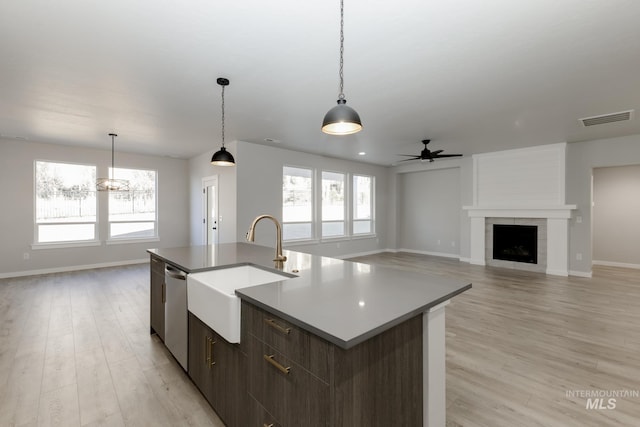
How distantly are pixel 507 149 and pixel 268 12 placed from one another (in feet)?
21.5

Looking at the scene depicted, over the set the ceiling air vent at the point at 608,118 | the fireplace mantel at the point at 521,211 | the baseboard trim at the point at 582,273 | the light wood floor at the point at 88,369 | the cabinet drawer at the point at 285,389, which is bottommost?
the light wood floor at the point at 88,369

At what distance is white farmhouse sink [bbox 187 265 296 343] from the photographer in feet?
5.17

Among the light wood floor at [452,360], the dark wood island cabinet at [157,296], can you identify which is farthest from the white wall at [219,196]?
the dark wood island cabinet at [157,296]

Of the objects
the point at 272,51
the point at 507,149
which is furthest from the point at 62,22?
the point at 507,149

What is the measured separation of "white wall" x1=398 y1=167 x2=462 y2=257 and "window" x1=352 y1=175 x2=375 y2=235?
111cm

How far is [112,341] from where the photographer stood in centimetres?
299

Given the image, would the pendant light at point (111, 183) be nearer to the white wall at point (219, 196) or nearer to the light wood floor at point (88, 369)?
the white wall at point (219, 196)

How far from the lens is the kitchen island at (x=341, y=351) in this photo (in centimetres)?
109

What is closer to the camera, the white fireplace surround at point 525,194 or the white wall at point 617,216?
the white fireplace surround at point 525,194

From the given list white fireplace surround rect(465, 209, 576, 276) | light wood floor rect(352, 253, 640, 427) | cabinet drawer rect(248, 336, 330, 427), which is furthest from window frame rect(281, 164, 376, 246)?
cabinet drawer rect(248, 336, 330, 427)

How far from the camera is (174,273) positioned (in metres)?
2.33

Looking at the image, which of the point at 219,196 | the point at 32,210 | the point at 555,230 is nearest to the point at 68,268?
the point at 32,210

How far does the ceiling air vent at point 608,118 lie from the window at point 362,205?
5.02 m

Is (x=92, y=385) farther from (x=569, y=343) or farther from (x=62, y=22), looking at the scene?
(x=569, y=343)
